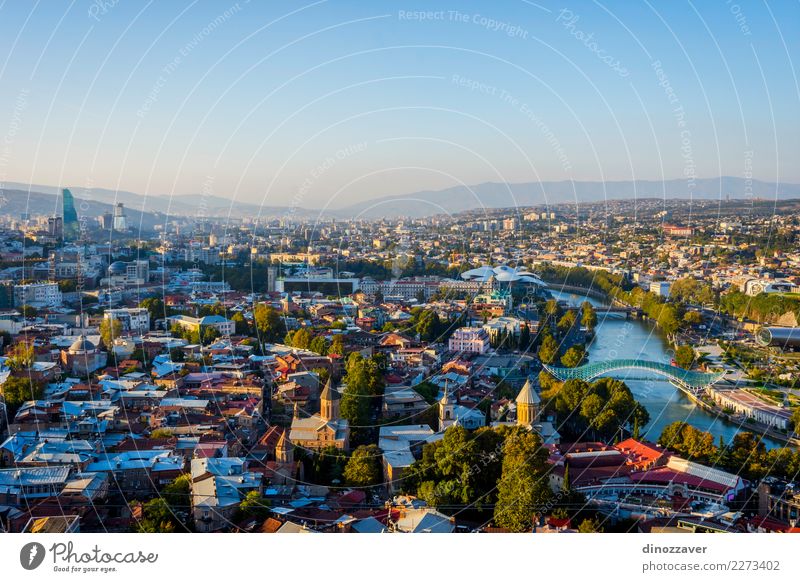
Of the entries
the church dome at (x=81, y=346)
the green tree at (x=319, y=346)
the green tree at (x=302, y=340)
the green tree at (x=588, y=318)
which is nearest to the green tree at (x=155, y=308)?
the green tree at (x=302, y=340)

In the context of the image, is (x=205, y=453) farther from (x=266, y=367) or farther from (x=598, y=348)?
(x=598, y=348)

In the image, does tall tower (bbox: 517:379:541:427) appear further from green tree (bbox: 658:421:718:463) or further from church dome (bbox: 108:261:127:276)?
church dome (bbox: 108:261:127:276)

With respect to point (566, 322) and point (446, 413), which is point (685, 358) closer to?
point (566, 322)

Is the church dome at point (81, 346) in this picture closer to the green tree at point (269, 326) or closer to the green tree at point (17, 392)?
the green tree at point (17, 392)

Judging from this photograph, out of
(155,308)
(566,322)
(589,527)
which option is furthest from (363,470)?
(566,322)

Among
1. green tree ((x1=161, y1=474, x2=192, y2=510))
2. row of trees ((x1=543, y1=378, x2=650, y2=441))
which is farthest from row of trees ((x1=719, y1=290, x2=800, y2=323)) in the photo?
green tree ((x1=161, y1=474, x2=192, y2=510))
